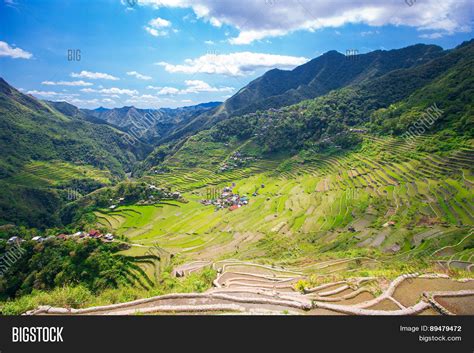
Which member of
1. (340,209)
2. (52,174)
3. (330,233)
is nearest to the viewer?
(330,233)

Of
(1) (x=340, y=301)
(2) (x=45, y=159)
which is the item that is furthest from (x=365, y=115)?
(2) (x=45, y=159)

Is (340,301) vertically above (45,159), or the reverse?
(45,159)

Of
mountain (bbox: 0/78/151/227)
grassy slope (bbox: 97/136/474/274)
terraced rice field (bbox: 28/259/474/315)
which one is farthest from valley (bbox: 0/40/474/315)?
mountain (bbox: 0/78/151/227)

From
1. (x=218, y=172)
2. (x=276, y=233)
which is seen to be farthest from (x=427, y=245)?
(x=218, y=172)

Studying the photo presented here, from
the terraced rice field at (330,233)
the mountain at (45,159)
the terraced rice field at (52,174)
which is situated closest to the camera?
the terraced rice field at (330,233)

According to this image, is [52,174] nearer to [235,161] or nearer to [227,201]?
[235,161]

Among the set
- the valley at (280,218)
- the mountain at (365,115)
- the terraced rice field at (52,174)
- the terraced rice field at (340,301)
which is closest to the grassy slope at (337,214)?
the valley at (280,218)

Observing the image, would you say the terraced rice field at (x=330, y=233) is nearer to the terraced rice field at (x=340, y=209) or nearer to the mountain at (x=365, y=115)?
the terraced rice field at (x=340, y=209)
